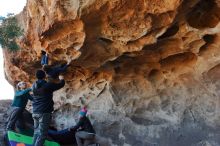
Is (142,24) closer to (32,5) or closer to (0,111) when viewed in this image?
(32,5)

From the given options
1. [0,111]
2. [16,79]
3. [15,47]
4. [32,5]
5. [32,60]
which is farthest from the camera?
[16,79]

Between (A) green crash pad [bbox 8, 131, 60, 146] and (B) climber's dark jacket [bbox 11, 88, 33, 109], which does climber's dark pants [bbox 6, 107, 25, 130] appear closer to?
(B) climber's dark jacket [bbox 11, 88, 33, 109]

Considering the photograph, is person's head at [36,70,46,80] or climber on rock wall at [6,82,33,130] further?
climber on rock wall at [6,82,33,130]

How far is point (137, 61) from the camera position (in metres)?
8.31

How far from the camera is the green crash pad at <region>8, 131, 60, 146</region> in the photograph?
7996mm

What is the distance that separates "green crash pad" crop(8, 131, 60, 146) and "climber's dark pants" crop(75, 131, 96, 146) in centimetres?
61

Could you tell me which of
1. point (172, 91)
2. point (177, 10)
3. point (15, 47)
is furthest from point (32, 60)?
point (177, 10)

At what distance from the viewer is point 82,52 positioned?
7.78 meters

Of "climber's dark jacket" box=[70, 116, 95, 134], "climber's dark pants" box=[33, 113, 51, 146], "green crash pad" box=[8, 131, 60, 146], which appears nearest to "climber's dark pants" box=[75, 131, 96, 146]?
"climber's dark jacket" box=[70, 116, 95, 134]

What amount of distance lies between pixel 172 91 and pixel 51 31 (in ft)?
9.60

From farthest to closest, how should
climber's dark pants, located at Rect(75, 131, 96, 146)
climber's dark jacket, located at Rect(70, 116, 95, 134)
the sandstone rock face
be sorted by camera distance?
climber's dark jacket, located at Rect(70, 116, 95, 134)
climber's dark pants, located at Rect(75, 131, 96, 146)
the sandstone rock face

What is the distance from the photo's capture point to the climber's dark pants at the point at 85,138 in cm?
792

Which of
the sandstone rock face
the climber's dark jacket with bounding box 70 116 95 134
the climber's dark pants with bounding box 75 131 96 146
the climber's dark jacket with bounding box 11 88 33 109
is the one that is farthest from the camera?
the climber's dark jacket with bounding box 11 88 33 109

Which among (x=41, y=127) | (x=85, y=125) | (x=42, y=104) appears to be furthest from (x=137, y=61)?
(x=41, y=127)
